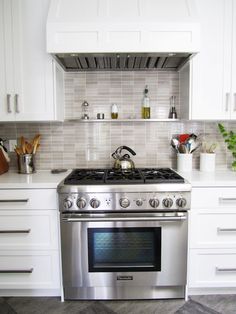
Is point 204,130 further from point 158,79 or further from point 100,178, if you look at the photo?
point 100,178

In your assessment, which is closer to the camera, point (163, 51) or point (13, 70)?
point (163, 51)

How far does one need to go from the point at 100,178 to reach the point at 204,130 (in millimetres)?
1198

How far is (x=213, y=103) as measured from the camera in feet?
6.51

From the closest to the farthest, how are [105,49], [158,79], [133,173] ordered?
1. [105,49]
2. [133,173]
3. [158,79]

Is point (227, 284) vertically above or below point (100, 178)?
below

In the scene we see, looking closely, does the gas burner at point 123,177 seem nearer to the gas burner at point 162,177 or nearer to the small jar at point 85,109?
the gas burner at point 162,177

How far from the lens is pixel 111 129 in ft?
7.74

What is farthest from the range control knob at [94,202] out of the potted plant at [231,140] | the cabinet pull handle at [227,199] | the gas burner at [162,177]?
the potted plant at [231,140]

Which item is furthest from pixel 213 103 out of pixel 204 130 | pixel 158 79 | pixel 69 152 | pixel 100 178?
pixel 69 152

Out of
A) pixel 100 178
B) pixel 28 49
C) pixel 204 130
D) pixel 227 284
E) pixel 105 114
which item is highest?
pixel 28 49

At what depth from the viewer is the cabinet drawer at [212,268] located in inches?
72.4

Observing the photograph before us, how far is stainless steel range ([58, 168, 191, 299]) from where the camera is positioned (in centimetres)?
171

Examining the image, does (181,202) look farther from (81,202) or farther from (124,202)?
(81,202)

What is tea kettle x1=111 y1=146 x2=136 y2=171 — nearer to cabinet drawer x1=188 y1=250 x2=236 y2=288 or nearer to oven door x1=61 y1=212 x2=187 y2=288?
oven door x1=61 y1=212 x2=187 y2=288
